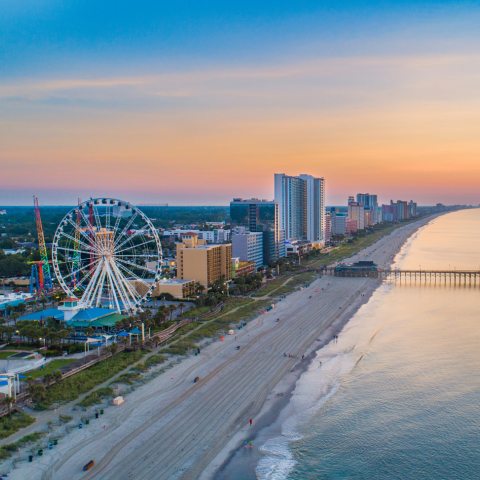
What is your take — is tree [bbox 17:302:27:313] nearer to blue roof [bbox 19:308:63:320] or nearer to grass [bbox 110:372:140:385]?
blue roof [bbox 19:308:63:320]

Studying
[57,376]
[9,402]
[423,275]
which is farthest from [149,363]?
[423,275]

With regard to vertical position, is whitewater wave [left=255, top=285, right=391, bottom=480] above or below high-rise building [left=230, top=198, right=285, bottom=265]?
below

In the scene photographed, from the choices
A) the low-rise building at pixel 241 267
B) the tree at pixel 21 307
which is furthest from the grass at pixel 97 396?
the low-rise building at pixel 241 267

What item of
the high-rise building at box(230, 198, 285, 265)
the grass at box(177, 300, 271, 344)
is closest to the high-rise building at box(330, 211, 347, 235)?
the high-rise building at box(230, 198, 285, 265)

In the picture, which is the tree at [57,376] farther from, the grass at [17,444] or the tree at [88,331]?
the tree at [88,331]

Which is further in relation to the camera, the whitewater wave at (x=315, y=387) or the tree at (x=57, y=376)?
the tree at (x=57, y=376)
